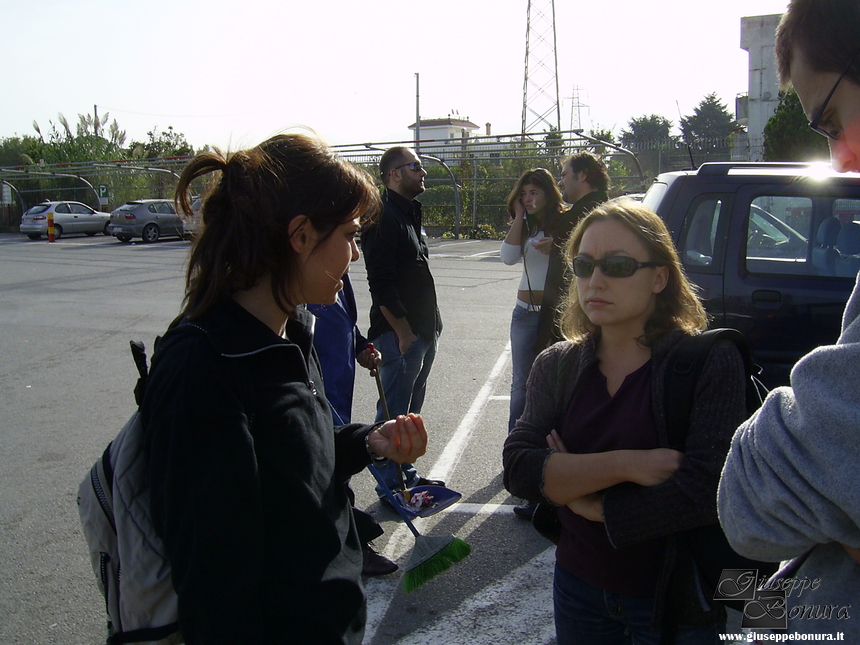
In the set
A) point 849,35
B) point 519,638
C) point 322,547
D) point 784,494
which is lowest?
point 519,638

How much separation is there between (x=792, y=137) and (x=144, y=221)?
20.3 metres

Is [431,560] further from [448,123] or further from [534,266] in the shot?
[448,123]

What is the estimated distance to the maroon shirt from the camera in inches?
69.9

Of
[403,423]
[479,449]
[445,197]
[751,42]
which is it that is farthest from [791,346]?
[751,42]

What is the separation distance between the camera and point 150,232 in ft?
81.6

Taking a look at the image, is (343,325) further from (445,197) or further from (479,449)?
(445,197)

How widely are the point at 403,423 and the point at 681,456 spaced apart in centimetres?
69

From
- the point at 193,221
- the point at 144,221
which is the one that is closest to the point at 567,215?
the point at 193,221

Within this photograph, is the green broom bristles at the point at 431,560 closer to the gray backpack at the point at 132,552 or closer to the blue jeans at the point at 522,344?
the gray backpack at the point at 132,552

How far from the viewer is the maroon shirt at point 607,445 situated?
178 centimetres

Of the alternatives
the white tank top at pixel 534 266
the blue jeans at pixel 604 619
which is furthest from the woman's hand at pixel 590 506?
the white tank top at pixel 534 266

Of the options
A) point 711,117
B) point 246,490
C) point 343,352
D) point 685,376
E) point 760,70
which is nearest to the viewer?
point 246,490

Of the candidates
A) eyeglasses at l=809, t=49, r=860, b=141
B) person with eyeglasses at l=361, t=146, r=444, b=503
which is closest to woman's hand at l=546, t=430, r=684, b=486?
eyeglasses at l=809, t=49, r=860, b=141

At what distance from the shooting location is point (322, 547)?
1540mm
